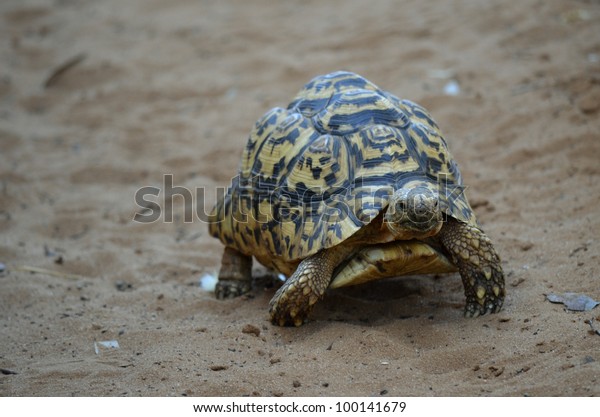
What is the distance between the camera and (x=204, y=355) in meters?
3.28

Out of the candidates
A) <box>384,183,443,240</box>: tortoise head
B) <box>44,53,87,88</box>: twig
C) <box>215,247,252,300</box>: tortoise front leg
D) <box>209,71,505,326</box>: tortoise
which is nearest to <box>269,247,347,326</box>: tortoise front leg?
<box>209,71,505,326</box>: tortoise

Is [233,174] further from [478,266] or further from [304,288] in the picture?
[478,266]

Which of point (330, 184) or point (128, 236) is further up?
point (330, 184)

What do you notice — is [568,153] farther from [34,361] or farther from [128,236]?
[34,361]

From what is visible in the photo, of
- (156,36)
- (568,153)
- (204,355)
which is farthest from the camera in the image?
(156,36)

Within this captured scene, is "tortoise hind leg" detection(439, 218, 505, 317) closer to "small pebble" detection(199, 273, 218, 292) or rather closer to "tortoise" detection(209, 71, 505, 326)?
"tortoise" detection(209, 71, 505, 326)

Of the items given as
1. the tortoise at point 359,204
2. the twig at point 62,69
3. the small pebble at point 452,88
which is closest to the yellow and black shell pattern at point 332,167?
the tortoise at point 359,204

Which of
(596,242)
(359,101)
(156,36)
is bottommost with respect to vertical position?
(596,242)

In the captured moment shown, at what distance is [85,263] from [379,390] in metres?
2.61

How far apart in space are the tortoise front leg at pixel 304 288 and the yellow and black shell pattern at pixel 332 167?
0.29ft

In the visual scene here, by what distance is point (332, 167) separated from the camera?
3.47m

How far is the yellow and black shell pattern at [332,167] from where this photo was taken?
3.34 m

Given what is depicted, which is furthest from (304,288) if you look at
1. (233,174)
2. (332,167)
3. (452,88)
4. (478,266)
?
(452,88)

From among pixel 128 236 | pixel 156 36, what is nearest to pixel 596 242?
pixel 128 236
